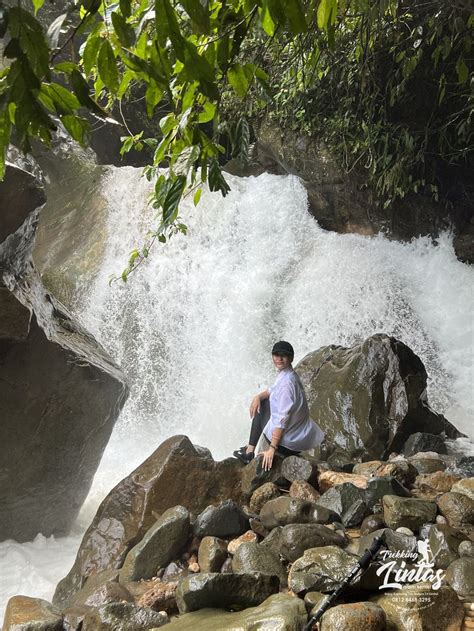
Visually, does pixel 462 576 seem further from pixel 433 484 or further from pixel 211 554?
pixel 433 484

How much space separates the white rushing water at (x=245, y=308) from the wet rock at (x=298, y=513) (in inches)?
174

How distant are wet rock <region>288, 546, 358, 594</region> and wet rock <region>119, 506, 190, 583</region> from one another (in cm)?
89

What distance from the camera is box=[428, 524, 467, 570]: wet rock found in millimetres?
3045

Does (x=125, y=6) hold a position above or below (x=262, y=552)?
above

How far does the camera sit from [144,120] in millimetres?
14023

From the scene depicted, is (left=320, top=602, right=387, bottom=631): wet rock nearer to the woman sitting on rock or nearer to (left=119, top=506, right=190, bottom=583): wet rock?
(left=119, top=506, right=190, bottom=583): wet rock

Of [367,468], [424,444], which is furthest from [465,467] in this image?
[424,444]

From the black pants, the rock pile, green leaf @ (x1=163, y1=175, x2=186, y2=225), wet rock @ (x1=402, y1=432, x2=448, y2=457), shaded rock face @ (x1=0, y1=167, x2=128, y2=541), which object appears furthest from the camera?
wet rock @ (x1=402, y1=432, x2=448, y2=457)

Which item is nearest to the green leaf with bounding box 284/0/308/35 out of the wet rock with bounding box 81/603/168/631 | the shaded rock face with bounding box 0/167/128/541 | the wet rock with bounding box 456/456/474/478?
the wet rock with bounding box 81/603/168/631

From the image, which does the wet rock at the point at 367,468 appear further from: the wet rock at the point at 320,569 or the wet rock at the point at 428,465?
the wet rock at the point at 320,569

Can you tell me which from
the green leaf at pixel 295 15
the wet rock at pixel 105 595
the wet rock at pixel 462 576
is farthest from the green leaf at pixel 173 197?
the wet rock at pixel 105 595

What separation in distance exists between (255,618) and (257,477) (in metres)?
1.89

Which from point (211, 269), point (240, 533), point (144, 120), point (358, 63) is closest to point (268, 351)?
point (211, 269)

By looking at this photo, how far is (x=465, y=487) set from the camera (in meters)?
3.99
